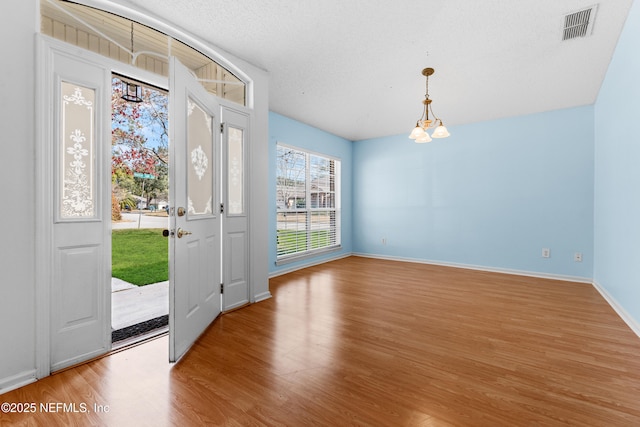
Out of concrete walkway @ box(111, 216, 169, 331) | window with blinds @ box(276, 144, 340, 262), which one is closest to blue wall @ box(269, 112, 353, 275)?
window with blinds @ box(276, 144, 340, 262)

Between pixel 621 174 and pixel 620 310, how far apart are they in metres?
1.41

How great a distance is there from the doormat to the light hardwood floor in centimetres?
32

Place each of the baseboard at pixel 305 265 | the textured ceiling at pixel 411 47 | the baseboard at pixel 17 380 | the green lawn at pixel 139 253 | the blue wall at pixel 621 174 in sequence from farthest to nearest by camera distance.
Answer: the green lawn at pixel 139 253 → the baseboard at pixel 305 265 → the blue wall at pixel 621 174 → the textured ceiling at pixel 411 47 → the baseboard at pixel 17 380

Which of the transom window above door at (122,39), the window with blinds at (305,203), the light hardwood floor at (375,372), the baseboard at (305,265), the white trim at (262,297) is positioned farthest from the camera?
the window with blinds at (305,203)

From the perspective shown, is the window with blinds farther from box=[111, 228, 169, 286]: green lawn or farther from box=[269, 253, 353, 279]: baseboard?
box=[111, 228, 169, 286]: green lawn

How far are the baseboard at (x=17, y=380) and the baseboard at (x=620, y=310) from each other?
4.61 metres

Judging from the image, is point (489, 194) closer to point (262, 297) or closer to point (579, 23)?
point (579, 23)

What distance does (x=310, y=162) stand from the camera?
561 centimetres

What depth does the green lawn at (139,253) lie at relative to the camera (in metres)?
5.37

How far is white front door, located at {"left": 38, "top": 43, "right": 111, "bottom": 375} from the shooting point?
1.87m

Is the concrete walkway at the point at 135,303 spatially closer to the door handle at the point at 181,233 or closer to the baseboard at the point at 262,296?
the baseboard at the point at 262,296

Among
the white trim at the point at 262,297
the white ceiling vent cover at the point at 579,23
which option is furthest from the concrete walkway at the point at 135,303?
the white ceiling vent cover at the point at 579,23

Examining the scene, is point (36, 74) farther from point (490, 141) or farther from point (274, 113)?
point (490, 141)

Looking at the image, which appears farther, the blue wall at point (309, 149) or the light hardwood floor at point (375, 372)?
the blue wall at point (309, 149)
